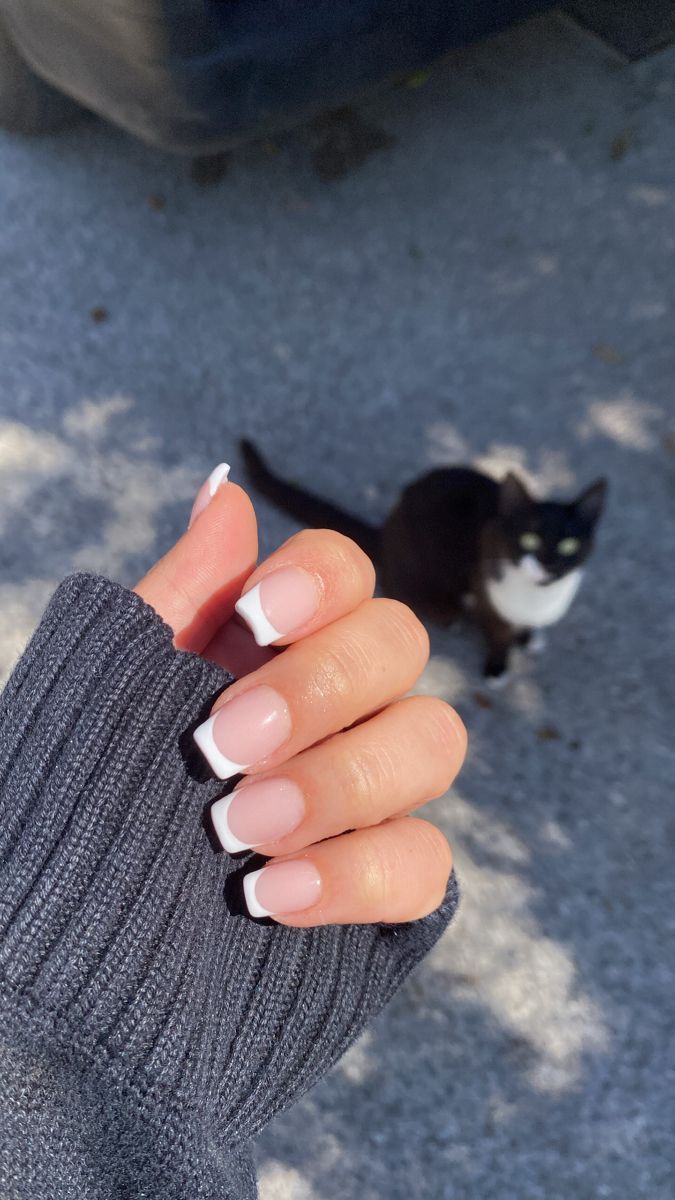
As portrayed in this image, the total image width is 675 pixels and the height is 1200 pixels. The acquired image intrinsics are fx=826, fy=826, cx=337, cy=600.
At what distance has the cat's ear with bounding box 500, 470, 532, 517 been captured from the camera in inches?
82.0

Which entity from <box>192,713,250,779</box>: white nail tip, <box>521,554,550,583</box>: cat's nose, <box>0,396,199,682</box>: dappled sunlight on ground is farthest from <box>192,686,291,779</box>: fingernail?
<box>0,396,199,682</box>: dappled sunlight on ground

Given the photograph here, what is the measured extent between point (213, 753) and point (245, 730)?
0.05 meters

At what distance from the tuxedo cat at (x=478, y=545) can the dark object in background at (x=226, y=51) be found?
93 centimetres

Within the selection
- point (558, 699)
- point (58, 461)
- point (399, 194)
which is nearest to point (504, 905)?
point (558, 699)

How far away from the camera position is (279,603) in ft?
3.49

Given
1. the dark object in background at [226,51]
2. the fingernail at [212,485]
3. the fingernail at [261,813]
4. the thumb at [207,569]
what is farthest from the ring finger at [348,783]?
the dark object in background at [226,51]

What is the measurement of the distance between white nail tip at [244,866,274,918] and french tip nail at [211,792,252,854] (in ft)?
0.14

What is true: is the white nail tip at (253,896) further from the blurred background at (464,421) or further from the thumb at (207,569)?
the blurred background at (464,421)

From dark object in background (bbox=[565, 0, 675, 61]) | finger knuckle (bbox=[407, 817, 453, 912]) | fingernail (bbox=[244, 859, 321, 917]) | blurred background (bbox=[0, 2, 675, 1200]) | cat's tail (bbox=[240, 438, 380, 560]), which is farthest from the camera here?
dark object in background (bbox=[565, 0, 675, 61])

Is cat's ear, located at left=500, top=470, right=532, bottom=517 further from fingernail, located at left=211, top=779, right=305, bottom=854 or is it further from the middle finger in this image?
fingernail, located at left=211, top=779, right=305, bottom=854

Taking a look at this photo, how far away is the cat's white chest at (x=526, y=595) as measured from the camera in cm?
217

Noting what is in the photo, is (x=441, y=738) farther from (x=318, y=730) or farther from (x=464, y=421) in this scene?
(x=464, y=421)

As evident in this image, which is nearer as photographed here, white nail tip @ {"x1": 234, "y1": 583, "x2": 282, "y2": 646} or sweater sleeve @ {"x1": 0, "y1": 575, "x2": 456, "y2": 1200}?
sweater sleeve @ {"x1": 0, "y1": 575, "x2": 456, "y2": 1200}

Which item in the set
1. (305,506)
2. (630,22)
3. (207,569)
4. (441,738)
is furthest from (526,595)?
(630,22)
